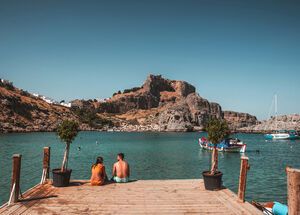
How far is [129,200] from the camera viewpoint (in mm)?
13164

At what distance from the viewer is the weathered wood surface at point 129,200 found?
1162cm

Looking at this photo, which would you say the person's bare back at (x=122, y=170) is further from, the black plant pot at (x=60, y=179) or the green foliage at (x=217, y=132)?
the green foliage at (x=217, y=132)

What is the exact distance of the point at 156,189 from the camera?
50.3 ft

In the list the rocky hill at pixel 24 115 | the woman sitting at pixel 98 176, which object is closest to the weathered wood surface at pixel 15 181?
the woman sitting at pixel 98 176

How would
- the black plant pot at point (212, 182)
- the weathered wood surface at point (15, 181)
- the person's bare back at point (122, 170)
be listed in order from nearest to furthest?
the weathered wood surface at point (15, 181) < the black plant pot at point (212, 182) < the person's bare back at point (122, 170)

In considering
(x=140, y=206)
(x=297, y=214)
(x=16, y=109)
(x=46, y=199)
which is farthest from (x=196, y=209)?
(x=16, y=109)

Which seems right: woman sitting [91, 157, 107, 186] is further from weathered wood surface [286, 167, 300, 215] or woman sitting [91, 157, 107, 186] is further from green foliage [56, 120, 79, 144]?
weathered wood surface [286, 167, 300, 215]

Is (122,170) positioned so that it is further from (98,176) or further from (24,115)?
(24,115)

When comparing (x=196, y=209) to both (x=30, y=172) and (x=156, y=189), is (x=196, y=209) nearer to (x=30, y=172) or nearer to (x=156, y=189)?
(x=156, y=189)

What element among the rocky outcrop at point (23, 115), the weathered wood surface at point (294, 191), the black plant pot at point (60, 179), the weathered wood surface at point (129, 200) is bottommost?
the weathered wood surface at point (129, 200)

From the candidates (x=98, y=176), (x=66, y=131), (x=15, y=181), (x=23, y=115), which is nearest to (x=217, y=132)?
(x=98, y=176)

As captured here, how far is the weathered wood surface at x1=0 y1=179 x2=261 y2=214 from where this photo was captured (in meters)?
11.6

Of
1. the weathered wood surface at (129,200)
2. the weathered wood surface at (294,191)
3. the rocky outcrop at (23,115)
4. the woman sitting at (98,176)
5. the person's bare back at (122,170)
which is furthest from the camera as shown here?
the rocky outcrop at (23,115)

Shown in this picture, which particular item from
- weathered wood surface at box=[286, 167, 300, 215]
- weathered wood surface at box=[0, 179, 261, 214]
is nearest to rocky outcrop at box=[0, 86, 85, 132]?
weathered wood surface at box=[0, 179, 261, 214]
